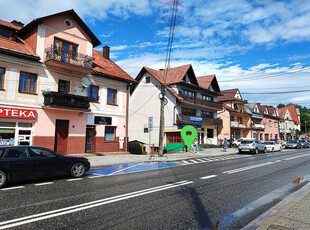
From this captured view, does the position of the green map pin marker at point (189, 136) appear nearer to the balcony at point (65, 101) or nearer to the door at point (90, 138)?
the door at point (90, 138)

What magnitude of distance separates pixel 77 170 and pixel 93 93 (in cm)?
1149

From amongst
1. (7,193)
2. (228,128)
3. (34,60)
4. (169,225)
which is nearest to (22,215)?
(7,193)

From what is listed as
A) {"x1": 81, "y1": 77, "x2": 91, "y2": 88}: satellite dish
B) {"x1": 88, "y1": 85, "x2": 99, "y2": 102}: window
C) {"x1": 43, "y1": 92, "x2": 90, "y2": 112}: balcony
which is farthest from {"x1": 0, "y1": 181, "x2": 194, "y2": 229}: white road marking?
{"x1": 88, "y1": 85, "x2": 99, "y2": 102}: window

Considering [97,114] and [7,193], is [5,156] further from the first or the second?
[97,114]

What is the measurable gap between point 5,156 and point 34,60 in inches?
424

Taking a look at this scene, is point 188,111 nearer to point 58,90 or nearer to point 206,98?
point 206,98

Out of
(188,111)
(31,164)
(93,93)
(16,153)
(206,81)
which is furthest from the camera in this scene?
(206,81)

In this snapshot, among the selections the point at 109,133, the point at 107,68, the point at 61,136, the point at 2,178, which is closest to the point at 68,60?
the point at 107,68

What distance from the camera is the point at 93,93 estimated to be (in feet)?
66.1

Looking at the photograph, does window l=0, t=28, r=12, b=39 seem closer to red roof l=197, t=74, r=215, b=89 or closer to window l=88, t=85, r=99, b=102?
window l=88, t=85, r=99, b=102

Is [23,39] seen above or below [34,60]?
above

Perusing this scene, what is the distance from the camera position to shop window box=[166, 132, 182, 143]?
97.3ft

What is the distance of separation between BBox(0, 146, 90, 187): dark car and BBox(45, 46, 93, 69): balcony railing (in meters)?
9.95

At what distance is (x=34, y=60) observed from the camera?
1642cm
